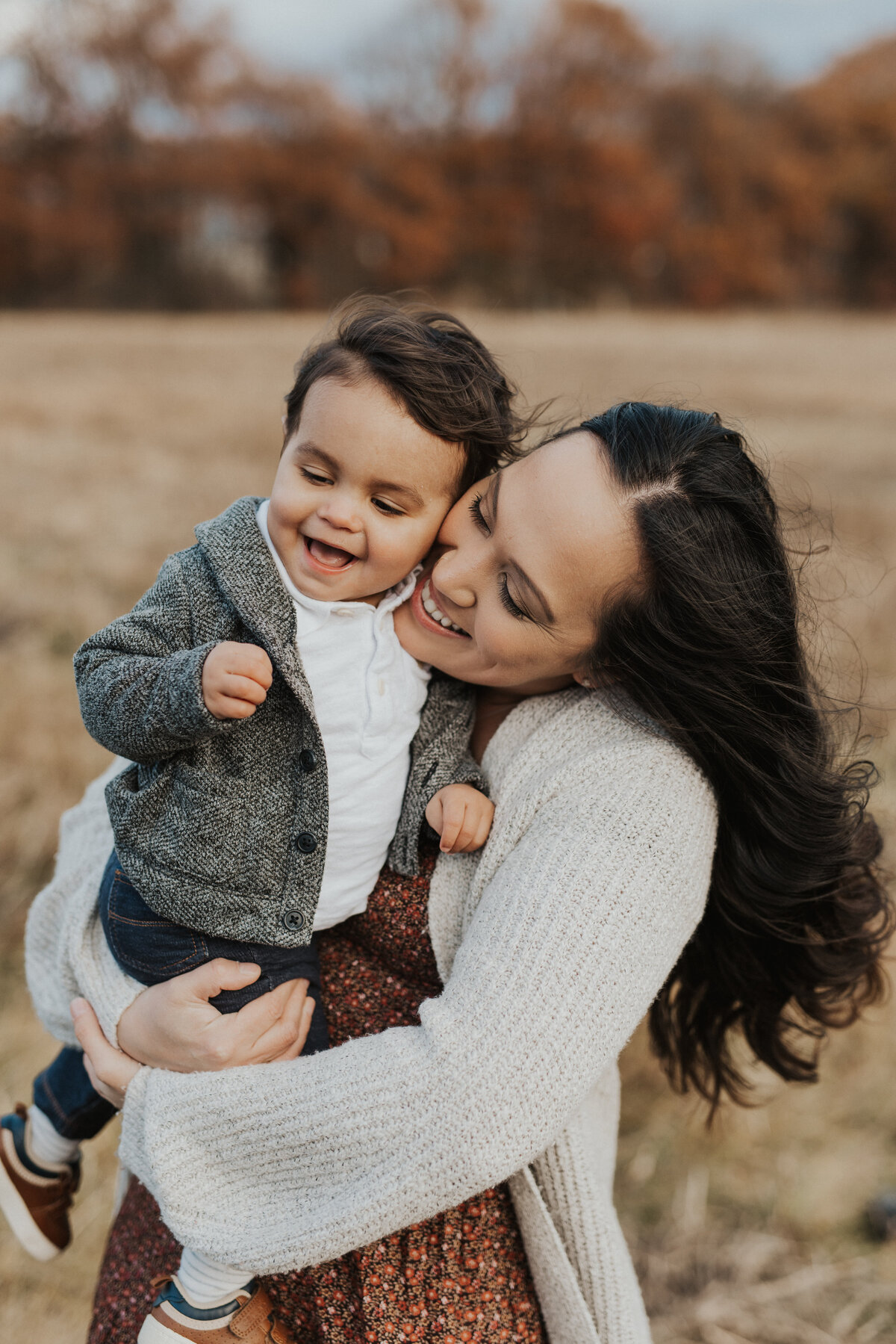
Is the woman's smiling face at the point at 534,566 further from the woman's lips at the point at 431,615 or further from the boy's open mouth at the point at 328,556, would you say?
the boy's open mouth at the point at 328,556

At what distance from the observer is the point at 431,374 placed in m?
1.62

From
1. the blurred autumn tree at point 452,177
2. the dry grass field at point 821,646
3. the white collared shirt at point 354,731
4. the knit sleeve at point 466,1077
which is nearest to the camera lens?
the knit sleeve at point 466,1077

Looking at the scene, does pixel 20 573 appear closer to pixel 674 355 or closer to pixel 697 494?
pixel 697 494

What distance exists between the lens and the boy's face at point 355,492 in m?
1.59

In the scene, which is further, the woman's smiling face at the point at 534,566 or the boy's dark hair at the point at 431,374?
the boy's dark hair at the point at 431,374

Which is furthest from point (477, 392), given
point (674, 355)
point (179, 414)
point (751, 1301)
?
point (674, 355)

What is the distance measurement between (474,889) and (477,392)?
2.59ft

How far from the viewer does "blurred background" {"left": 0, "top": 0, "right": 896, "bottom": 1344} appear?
9.19ft

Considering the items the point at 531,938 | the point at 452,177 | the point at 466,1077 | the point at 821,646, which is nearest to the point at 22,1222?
the point at 466,1077

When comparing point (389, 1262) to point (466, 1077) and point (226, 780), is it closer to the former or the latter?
point (466, 1077)

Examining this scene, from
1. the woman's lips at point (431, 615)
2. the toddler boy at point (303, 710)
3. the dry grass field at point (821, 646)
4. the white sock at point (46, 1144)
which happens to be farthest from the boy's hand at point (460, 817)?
the white sock at point (46, 1144)

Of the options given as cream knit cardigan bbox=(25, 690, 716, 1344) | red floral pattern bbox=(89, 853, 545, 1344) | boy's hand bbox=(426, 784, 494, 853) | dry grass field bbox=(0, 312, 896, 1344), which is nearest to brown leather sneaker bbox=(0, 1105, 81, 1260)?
red floral pattern bbox=(89, 853, 545, 1344)

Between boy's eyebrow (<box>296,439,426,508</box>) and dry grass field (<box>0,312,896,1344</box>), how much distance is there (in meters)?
0.43

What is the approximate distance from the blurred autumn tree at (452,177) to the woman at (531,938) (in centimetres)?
2746
